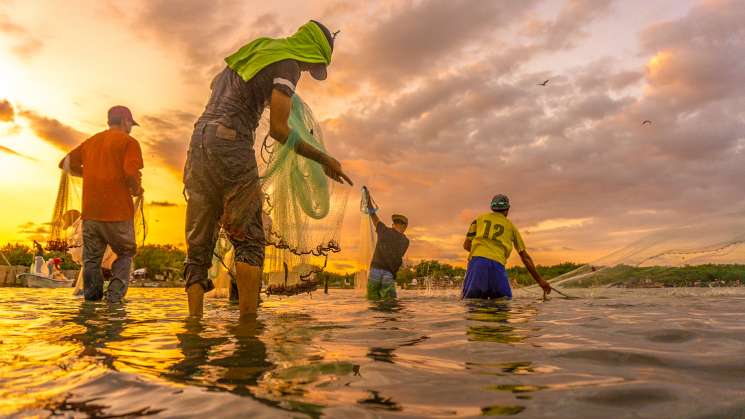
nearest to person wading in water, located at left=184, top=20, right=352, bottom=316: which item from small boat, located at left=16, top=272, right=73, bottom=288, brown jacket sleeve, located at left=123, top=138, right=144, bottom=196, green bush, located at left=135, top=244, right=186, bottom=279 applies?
brown jacket sleeve, located at left=123, top=138, right=144, bottom=196

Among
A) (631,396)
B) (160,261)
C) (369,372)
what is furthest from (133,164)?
(160,261)

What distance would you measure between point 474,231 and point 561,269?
122ft

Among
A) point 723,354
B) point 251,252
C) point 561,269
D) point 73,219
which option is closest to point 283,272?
point 251,252

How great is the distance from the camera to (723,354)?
8.09 ft

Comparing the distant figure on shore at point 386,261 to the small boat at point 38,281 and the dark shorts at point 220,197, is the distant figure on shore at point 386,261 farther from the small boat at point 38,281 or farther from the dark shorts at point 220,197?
the small boat at point 38,281

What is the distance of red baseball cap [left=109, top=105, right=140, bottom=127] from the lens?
6777 millimetres

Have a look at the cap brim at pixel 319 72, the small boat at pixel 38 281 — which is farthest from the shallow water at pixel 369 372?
the small boat at pixel 38 281

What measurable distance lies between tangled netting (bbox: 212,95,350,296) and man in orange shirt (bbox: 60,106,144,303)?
6.99 feet

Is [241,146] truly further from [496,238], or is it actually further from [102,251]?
[496,238]

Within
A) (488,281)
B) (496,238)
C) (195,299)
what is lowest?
(195,299)

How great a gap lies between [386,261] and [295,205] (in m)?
4.71

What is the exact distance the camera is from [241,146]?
4293 mm

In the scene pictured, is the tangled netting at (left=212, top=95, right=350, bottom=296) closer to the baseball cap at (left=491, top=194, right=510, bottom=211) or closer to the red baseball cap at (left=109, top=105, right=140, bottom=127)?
the red baseball cap at (left=109, top=105, right=140, bottom=127)

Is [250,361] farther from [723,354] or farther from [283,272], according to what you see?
[283,272]
